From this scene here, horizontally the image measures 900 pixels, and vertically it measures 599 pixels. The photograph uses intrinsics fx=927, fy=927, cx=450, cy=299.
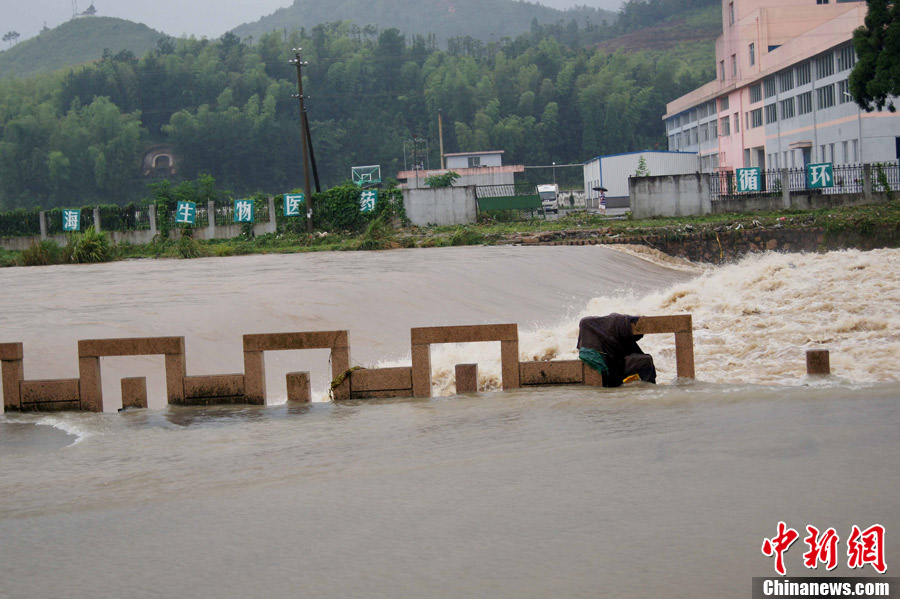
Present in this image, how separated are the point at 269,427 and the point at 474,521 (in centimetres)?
334

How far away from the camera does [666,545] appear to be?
16.0 ft

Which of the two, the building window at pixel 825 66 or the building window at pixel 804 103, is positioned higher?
the building window at pixel 825 66

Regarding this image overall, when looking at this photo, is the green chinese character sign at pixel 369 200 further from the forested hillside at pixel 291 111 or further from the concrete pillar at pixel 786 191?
the forested hillside at pixel 291 111

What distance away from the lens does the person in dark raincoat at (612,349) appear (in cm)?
899

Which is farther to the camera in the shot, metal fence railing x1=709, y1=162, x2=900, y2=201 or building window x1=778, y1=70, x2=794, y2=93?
building window x1=778, y1=70, x2=794, y2=93

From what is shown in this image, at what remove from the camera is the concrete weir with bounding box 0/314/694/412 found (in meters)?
8.84

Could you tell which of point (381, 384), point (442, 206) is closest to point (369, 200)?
point (442, 206)

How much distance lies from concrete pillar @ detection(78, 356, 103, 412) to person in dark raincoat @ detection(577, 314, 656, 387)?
4771 millimetres

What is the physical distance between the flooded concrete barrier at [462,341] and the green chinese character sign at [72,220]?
40.3 meters

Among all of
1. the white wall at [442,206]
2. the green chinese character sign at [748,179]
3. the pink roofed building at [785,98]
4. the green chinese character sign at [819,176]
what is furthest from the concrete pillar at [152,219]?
the pink roofed building at [785,98]

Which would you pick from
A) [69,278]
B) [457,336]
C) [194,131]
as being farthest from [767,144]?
[194,131]

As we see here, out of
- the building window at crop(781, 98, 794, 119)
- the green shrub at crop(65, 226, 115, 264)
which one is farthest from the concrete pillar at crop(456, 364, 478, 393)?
the building window at crop(781, 98, 794, 119)

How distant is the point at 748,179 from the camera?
3544 centimetres

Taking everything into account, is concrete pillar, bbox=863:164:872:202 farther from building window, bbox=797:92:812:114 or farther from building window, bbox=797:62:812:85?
building window, bbox=797:62:812:85
